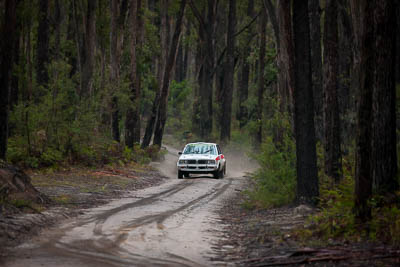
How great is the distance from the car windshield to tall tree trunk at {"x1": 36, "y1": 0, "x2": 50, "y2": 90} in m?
8.32

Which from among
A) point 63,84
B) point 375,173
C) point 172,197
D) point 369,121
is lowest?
point 172,197

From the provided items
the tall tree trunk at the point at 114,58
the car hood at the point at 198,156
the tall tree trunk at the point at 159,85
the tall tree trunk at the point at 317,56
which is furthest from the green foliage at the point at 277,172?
the tall tree trunk at the point at 159,85

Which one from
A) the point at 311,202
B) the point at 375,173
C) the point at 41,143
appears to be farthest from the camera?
the point at 41,143

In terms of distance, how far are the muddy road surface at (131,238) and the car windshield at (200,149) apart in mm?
10139

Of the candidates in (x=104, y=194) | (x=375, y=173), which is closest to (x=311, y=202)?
(x=375, y=173)

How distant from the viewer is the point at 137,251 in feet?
27.5

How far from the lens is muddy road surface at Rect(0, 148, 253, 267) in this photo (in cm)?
780

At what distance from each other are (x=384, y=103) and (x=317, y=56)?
26.9 ft

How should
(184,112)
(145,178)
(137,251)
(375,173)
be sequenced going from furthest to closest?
1. (184,112)
2. (145,178)
3. (375,173)
4. (137,251)

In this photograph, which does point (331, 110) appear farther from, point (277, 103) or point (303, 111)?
point (303, 111)

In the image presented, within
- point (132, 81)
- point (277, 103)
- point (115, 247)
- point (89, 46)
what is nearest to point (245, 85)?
point (132, 81)

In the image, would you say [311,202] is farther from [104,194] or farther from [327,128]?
[104,194]

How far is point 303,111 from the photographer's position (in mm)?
12484

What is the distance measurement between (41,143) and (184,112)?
1473 inches
